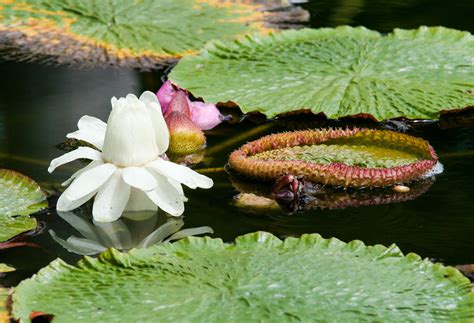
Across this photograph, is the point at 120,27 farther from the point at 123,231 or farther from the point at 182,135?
the point at 123,231

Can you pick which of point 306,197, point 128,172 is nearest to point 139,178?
point 128,172

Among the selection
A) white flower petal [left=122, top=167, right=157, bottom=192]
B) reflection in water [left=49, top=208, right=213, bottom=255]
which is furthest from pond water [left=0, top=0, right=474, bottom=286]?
white flower petal [left=122, top=167, right=157, bottom=192]

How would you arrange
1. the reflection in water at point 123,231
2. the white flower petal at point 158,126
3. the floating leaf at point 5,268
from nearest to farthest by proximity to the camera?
the floating leaf at point 5,268 < the reflection in water at point 123,231 < the white flower petal at point 158,126

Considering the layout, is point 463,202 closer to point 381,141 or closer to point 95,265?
point 381,141

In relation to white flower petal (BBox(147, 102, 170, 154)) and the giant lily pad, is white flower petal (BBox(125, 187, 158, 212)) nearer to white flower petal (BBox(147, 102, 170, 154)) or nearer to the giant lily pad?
white flower petal (BBox(147, 102, 170, 154))

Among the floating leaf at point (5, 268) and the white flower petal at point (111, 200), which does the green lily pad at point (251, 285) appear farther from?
the white flower petal at point (111, 200)

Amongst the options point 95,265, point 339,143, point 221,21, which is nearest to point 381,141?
point 339,143

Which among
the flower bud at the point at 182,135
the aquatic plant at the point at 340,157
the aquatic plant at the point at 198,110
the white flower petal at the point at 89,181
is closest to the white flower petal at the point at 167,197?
the white flower petal at the point at 89,181
